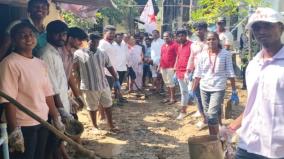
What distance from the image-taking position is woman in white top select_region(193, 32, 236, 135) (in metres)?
6.06

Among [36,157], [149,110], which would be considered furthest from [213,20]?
[36,157]

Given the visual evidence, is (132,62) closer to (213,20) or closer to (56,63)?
(213,20)

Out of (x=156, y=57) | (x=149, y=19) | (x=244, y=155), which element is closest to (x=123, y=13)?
(x=149, y=19)

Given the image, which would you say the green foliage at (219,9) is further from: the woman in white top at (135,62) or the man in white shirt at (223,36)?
the woman in white top at (135,62)

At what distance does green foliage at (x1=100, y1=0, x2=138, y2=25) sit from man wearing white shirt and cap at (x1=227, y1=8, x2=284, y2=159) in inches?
680

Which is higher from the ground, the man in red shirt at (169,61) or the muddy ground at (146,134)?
the man in red shirt at (169,61)

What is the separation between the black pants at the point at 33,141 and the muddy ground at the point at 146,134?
5.12ft

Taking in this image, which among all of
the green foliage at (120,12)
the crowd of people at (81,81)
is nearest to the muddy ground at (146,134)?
the crowd of people at (81,81)

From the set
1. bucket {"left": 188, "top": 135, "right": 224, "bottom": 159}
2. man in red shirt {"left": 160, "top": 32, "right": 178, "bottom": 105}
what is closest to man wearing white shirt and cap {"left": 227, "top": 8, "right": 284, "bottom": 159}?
bucket {"left": 188, "top": 135, "right": 224, "bottom": 159}

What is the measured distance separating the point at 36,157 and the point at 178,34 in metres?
5.32

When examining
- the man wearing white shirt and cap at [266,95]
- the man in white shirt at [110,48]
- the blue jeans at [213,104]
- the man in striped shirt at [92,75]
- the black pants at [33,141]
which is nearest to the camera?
the man wearing white shirt and cap at [266,95]

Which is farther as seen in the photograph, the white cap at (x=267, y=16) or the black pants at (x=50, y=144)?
the black pants at (x=50, y=144)

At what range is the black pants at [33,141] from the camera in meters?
3.41

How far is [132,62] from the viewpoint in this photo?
11773 mm
